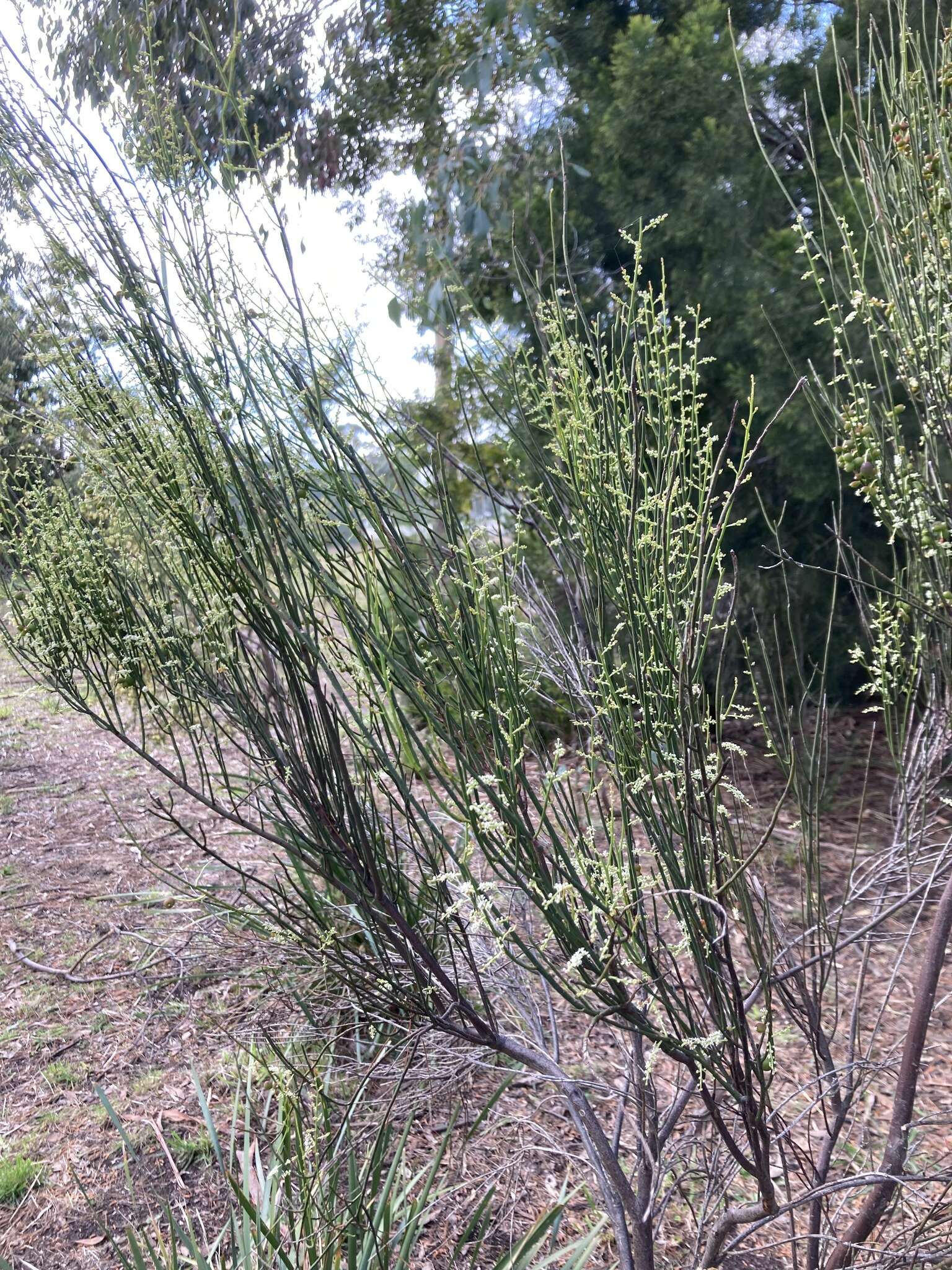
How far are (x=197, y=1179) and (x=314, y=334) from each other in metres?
2.40

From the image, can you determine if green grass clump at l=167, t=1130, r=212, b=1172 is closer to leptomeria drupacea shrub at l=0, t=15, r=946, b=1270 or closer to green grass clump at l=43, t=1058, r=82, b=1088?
green grass clump at l=43, t=1058, r=82, b=1088

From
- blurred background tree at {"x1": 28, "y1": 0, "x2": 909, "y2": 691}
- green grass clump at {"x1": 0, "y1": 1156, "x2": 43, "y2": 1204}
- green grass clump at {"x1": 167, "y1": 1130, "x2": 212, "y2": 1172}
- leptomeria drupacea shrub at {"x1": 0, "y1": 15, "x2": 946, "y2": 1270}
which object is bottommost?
green grass clump at {"x1": 0, "y1": 1156, "x2": 43, "y2": 1204}

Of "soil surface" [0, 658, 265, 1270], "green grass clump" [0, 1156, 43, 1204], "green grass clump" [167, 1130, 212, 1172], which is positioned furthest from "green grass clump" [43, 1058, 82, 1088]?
"green grass clump" [167, 1130, 212, 1172]

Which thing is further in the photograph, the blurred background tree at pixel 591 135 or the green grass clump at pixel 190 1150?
the blurred background tree at pixel 591 135

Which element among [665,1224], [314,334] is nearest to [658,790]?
[314,334]

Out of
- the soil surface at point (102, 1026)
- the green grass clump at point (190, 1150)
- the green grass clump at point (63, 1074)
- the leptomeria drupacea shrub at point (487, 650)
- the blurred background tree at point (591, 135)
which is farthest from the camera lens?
the blurred background tree at point (591, 135)

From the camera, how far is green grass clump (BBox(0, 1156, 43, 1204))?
2.58 metres

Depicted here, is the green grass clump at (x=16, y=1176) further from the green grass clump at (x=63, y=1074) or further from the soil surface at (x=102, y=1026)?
the green grass clump at (x=63, y=1074)

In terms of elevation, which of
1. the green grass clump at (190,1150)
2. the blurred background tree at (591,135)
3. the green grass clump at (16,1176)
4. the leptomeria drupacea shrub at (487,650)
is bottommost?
the green grass clump at (16,1176)

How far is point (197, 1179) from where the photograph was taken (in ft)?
8.69

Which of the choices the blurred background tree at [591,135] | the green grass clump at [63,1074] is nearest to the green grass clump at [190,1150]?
the green grass clump at [63,1074]

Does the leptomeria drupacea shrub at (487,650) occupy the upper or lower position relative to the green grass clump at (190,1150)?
upper

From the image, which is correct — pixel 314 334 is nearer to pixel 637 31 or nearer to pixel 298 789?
pixel 298 789

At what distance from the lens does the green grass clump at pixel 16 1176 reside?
2.58 m
